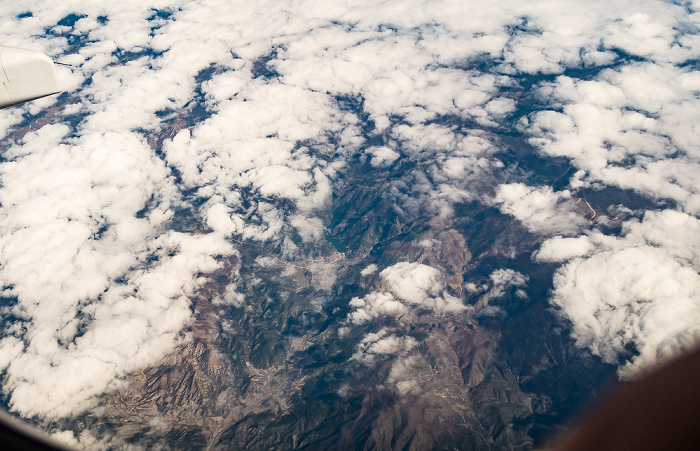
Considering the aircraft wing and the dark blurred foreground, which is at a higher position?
the dark blurred foreground

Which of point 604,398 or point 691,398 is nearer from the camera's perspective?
point 691,398

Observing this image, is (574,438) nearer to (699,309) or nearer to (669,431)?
(669,431)

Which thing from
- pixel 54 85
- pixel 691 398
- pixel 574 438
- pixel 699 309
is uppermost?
pixel 691 398

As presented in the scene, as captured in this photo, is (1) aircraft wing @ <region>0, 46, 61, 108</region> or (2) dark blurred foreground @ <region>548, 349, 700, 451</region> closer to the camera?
(2) dark blurred foreground @ <region>548, 349, 700, 451</region>

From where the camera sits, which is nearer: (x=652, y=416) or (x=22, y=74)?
(x=652, y=416)

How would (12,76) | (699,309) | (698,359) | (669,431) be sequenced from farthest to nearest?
(699,309) → (12,76) → (698,359) → (669,431)

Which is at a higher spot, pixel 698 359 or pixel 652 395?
pixel 698 359

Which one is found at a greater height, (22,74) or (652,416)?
(652,416)

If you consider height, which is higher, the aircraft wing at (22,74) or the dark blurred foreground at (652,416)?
the dark blurred foreground at (652,416)

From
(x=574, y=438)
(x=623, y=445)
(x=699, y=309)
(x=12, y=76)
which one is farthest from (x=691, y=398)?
(x=699, y=309)

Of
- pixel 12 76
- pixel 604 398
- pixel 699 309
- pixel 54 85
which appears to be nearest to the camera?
pixel 604 398

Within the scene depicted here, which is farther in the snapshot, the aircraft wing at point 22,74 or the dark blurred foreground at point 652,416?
the aircraft wing at point 22,74
